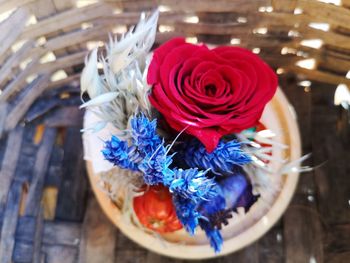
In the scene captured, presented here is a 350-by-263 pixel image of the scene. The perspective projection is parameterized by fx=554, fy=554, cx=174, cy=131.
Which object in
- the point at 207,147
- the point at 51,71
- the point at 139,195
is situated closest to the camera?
the point at 207,147

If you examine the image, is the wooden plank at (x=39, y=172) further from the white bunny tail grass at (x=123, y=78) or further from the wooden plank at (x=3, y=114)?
the white bunny tail grass at (x=123, y=78)

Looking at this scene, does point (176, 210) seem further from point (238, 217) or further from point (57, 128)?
point (57, 128)

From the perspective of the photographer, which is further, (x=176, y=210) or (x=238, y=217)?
(x=238, y=217)

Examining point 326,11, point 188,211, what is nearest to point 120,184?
point 188,211

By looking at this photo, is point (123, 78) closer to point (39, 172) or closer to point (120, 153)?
point (120, 153)

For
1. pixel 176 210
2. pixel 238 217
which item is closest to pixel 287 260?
pixel 238 217

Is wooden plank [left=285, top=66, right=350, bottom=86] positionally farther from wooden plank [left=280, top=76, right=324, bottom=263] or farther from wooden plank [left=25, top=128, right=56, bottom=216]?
wooden plank [left=25, top=128, right=56, bottom=216]

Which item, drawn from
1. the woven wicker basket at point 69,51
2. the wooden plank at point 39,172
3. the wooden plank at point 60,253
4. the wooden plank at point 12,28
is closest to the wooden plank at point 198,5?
the woven wicker basket at point 69,51

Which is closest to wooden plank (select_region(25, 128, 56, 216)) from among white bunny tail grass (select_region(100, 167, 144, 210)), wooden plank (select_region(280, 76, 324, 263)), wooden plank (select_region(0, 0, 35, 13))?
white bunny tail grass (select_region(100, 167, 144, 210))
